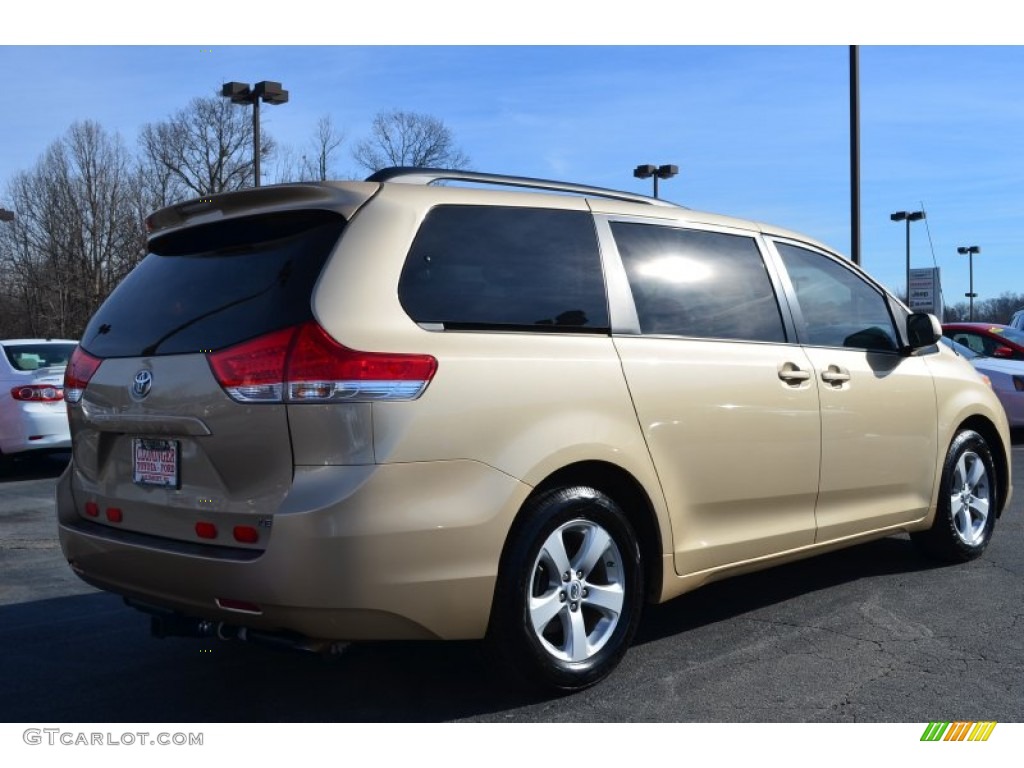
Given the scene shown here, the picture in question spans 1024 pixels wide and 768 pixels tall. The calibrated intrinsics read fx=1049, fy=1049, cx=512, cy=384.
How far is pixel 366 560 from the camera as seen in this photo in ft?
10.3

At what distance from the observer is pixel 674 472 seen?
404cm

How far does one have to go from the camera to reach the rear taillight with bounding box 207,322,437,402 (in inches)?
125

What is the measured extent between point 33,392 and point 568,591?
8.54 meters

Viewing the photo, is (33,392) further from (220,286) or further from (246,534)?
(246,534)

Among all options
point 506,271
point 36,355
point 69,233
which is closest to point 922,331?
point 506,271

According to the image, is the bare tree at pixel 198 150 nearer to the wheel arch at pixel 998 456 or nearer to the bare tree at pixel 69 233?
the bare tree at pixel 69 233

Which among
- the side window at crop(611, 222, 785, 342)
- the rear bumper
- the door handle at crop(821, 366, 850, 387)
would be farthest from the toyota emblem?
the door handle at crop(821, 366, 850, 387)

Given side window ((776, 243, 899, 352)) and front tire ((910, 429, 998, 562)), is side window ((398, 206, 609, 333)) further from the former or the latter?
front tire ((910, 429, 998, 562))

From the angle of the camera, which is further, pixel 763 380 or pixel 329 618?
pixel 763 380

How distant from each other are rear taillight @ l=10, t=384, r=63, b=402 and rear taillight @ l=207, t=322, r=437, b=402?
27.0 ft

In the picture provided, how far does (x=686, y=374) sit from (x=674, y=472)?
0.40 meters

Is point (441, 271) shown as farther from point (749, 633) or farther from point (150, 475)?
point (749, 633)
